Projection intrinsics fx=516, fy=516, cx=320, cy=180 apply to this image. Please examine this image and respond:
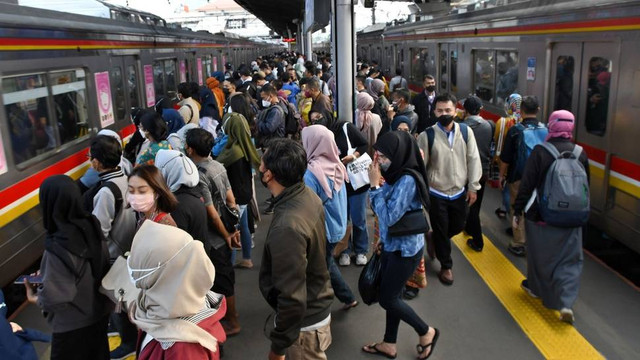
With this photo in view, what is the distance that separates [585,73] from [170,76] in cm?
783

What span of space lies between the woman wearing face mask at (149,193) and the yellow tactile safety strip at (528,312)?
2.68 m

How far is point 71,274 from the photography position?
2658 millimetres

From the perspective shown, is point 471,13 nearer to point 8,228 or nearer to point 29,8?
point 29,8

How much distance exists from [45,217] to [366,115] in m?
3.67

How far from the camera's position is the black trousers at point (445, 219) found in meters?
4.39

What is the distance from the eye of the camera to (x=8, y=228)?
14.0 ft

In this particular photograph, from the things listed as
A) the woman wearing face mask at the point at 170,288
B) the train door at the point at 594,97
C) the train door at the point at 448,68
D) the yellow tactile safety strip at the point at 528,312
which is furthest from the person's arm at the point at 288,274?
the train door at the point at 448,68

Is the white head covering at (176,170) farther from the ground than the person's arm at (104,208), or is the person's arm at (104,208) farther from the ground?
the white head covering at (176,170)

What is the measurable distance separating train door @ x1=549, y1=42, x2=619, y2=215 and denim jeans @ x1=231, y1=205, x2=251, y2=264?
133 inches

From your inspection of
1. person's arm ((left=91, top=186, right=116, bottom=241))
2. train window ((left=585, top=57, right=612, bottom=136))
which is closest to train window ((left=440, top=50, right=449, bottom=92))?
train window ((left=585, top=57, right=612, bottom=136))

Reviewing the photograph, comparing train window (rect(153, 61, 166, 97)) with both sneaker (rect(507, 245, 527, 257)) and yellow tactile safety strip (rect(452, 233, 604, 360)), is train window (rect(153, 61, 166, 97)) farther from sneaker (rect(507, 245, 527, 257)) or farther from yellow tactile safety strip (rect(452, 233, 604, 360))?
sneaker (rect(507, 245, 527, 257))

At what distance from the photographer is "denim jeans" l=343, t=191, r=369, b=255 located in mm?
4781

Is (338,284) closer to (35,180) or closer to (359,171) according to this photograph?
(359,171)

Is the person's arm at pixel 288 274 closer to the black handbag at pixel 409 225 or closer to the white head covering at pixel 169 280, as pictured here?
the white head covering at pixel 169 280
